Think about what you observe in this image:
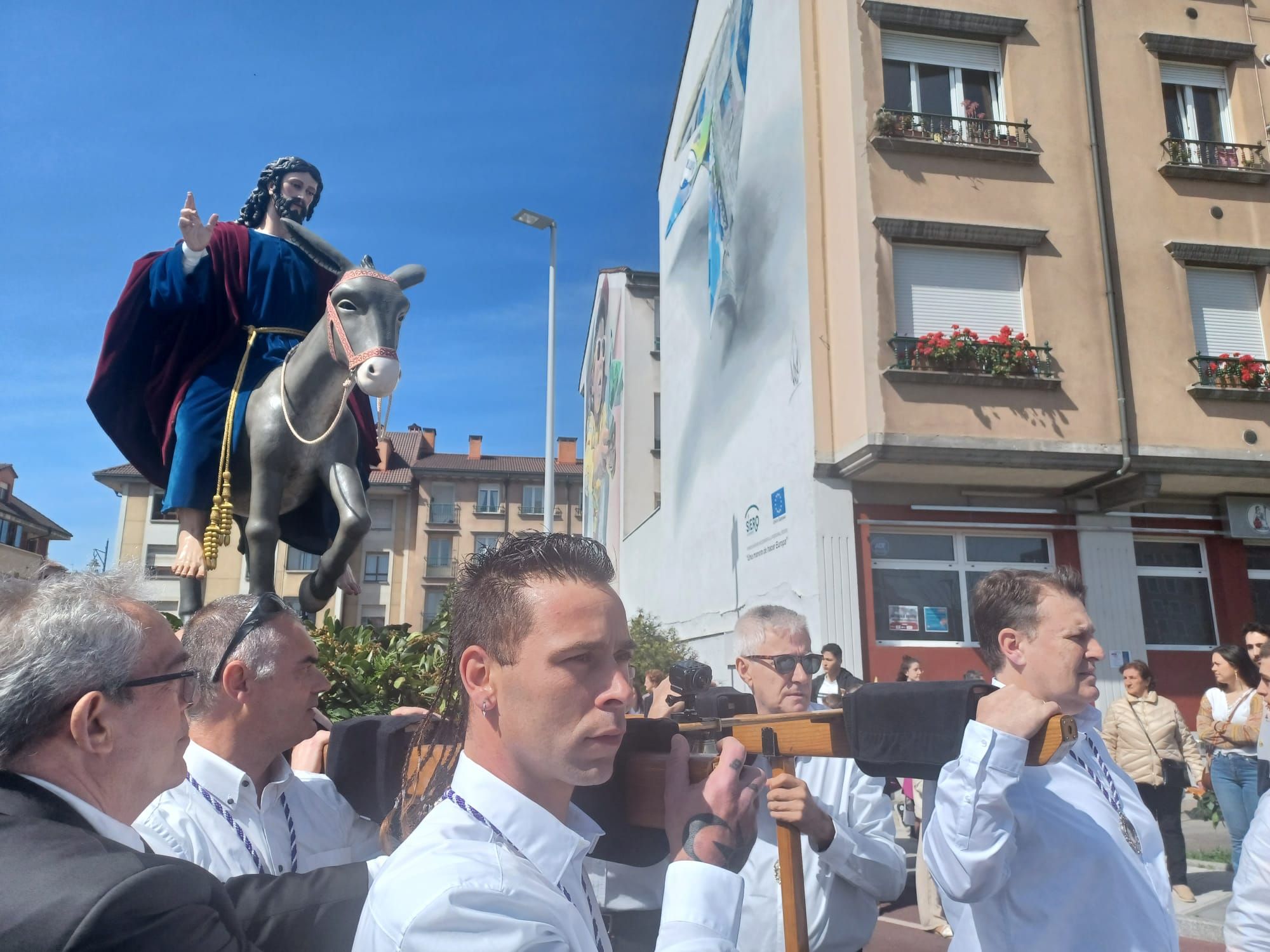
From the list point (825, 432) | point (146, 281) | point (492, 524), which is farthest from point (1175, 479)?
point (492, 524)

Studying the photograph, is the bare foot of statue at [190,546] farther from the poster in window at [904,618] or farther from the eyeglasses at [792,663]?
the poster in window at [904,618]

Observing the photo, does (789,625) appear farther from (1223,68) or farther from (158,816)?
(1223,68)

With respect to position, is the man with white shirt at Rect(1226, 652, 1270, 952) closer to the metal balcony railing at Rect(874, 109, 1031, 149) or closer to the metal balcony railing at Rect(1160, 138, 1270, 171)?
the metal balcony railing at Rect(874, 109, 1031, 149)

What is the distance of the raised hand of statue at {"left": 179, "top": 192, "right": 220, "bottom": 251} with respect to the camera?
13.8 ft

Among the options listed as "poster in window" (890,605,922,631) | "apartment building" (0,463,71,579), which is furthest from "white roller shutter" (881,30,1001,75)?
"apartment building" (0,463,71,579)

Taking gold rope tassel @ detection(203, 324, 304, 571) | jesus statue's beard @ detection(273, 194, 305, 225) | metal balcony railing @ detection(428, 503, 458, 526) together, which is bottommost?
gold rope tassel @ detection(203, 324, 304, 571)

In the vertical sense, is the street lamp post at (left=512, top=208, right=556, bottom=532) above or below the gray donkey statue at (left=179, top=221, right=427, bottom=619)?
above

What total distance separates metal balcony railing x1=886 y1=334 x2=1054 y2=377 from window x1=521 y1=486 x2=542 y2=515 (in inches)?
1723

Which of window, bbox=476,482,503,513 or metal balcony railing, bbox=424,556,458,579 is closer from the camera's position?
metal balcony railing, bbox=424,556,458,579

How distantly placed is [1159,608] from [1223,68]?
8.55 metres

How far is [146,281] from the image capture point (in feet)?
14.7

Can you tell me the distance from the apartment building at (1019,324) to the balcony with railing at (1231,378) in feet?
0.10

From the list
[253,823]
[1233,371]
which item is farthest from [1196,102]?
[253,823]

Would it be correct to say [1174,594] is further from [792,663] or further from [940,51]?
[792,663]
